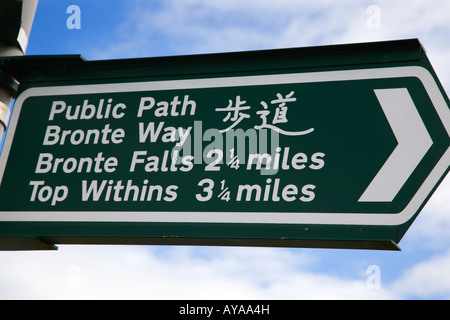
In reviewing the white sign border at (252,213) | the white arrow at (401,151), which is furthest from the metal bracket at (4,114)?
the white arrow at (401,151)

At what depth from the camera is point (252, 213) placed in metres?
3.08


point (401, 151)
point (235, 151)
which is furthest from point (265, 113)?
point (401, 151)

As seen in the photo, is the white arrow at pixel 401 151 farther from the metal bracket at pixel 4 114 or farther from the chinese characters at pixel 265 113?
the metal bracket at pixel 4 114

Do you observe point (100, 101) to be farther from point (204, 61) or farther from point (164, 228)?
point (164, 228)

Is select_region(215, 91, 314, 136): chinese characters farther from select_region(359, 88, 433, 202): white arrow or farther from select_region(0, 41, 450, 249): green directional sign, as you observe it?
select_region(359, 88, 433, 202): white arrow

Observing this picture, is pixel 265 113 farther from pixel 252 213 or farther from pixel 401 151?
pixel 401 151

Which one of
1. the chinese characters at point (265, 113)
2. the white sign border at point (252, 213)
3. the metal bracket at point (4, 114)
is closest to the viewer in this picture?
the white sign border at point (252, 213)

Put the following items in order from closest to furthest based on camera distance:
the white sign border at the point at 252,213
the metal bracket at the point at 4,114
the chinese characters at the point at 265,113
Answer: the white sign border at the point at 252,213
the chinese characters at the point at 265,113
the metal bracket at the point at 4,114

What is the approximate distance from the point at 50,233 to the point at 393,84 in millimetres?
1837

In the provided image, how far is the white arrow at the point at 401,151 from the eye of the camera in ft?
9.73

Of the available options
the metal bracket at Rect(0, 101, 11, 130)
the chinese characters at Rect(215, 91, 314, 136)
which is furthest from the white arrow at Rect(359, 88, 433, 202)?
the metal bracket at Rect(0, 101, 11, 130)

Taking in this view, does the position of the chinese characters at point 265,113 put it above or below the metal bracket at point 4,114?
below

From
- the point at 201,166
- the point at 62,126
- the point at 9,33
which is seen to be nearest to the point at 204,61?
the point at 201,166

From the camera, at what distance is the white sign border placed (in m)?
2.93
